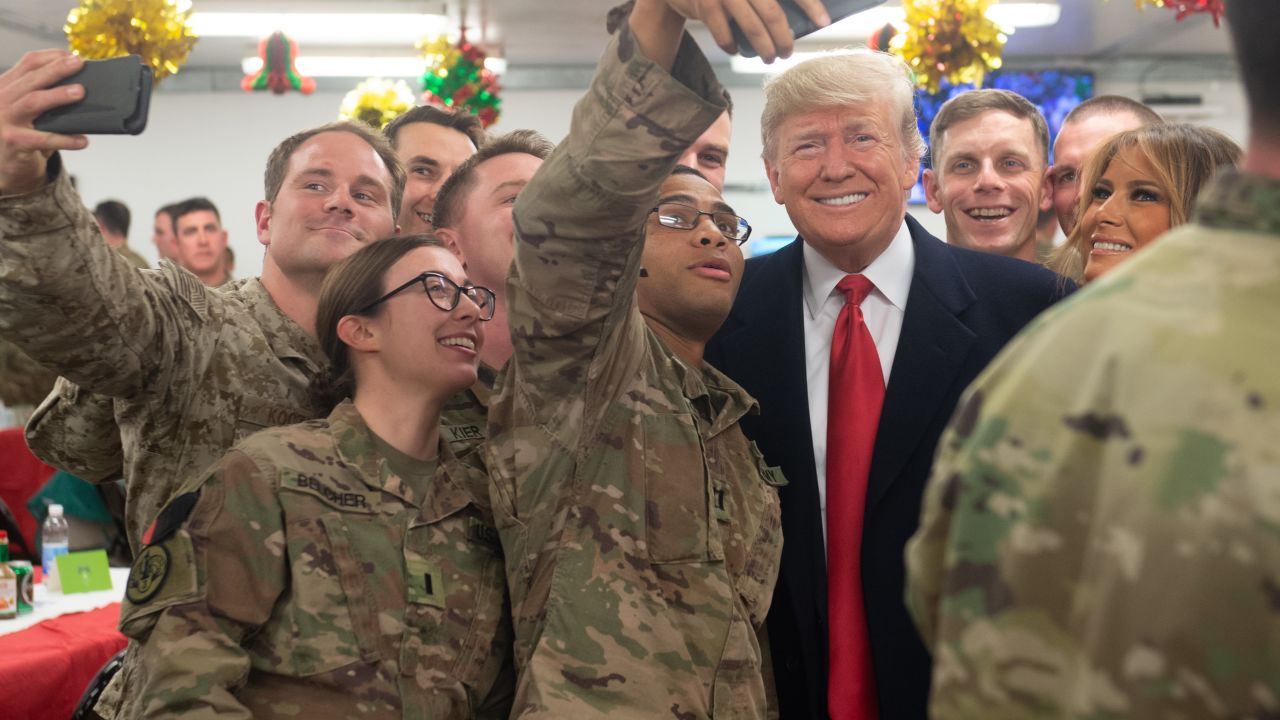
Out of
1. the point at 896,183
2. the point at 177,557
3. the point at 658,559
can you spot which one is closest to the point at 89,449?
the point at 177,557

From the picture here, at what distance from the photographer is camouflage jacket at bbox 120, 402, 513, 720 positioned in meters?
1.64

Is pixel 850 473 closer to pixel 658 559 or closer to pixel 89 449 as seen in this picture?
pixel 658 559

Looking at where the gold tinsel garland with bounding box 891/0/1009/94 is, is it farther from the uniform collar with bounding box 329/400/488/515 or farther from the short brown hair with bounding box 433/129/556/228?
the uniform collar with bounding box 329/400/488/515

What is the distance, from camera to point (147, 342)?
192cm

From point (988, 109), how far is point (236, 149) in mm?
10165

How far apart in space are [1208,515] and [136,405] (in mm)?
1733

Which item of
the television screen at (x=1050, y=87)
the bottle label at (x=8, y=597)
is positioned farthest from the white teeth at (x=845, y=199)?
the television screen at (x=1050, y=87)

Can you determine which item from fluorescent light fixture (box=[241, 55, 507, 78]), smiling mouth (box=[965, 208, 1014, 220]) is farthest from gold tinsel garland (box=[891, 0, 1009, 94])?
fluorescent light fixture (box=[241, 55, 507, 78])

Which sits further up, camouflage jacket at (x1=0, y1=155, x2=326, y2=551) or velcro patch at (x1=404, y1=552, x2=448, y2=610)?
camouflage jacket at (x1=0, y1=155, x2=326, y2=551)

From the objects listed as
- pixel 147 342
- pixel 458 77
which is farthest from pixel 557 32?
pixel 147 342

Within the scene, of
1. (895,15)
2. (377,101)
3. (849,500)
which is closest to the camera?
(849,500)

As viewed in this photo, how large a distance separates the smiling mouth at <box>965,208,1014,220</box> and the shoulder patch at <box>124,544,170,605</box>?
8.05 ft

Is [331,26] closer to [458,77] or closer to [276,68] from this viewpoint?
[276,68]

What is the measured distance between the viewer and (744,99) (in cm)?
1216
